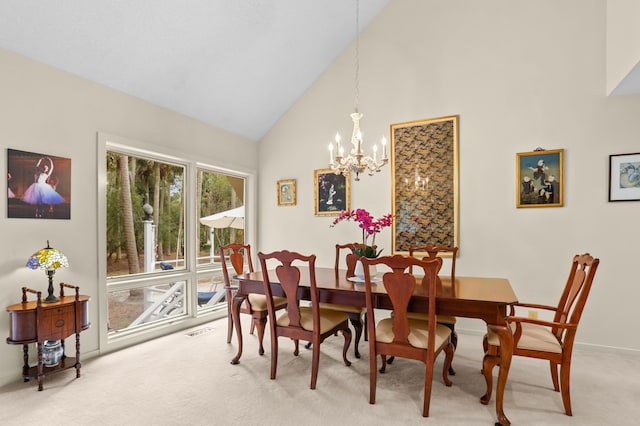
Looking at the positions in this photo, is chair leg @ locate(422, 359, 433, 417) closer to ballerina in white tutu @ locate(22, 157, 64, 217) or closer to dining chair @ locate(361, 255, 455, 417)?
dining chair @ locate(361, 255, 455, 417)

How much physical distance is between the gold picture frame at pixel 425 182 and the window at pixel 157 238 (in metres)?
2.37

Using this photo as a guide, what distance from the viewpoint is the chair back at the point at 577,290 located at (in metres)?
2.20

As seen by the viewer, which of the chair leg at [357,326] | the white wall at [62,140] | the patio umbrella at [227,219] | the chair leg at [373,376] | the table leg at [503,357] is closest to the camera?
the table leg at [503,357]

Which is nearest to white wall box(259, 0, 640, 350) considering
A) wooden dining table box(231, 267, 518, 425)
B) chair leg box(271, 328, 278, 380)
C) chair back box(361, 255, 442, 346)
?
wooden dining table box(231, 267, 518, 425)

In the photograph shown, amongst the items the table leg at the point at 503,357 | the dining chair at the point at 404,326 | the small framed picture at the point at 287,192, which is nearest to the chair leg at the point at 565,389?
the table leg at the point at 503,357

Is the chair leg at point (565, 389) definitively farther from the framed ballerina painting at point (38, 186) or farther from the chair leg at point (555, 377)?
the framed ballerina painting at point (38, 186)

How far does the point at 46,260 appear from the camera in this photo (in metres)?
2.66

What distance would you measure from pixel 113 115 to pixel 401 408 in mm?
3554

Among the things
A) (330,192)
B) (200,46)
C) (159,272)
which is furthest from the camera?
(330,192)

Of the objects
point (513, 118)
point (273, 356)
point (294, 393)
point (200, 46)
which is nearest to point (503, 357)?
point (294, 393)

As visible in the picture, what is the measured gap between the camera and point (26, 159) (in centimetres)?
283

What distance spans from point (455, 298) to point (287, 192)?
3279 millimetres

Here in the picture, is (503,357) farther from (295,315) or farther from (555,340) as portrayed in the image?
(295,315)

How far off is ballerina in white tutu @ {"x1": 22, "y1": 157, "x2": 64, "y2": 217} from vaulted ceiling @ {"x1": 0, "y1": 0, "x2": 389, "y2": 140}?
85cm
